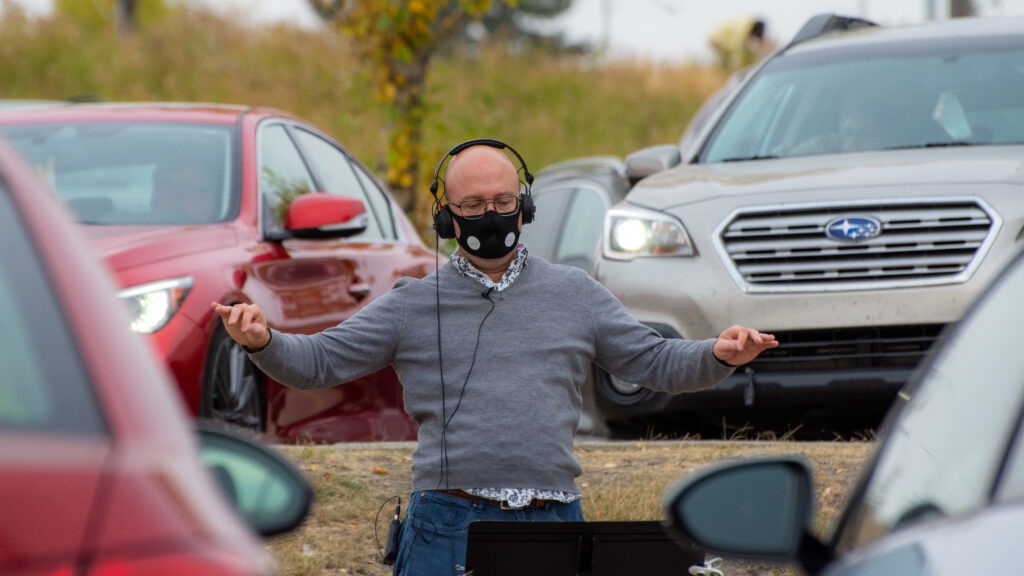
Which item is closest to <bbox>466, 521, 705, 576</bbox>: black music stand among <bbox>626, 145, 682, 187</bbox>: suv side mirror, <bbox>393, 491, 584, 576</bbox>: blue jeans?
<bbox>393, 491, 584, 576</bbox>: blue jeans

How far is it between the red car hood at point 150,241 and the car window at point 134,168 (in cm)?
15

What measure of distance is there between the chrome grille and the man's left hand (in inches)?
110

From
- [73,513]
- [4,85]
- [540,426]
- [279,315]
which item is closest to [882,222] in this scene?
[279,315]

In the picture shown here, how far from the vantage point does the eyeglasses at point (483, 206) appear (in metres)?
4.56

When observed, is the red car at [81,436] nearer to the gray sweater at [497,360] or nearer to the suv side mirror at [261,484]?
the suv side mirror at [261,484]

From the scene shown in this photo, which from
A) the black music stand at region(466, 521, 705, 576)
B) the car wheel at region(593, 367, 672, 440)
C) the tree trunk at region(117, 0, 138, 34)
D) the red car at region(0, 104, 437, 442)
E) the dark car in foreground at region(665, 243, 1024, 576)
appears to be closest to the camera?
the dark car in foreground at region(665, 243, 1024, 576)

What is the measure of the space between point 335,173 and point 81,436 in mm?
6524

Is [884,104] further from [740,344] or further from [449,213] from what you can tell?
[740,344]

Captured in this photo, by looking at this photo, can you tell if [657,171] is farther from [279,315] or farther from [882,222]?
[279,315]

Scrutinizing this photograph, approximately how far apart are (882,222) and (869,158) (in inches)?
22.0

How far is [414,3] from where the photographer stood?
45.2 feet

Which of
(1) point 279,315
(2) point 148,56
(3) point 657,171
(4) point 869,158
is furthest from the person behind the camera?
(2) point 148,56

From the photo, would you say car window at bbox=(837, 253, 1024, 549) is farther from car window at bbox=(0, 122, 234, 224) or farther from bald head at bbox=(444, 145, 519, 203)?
car window at bbox=(0, 122, 234, 224)

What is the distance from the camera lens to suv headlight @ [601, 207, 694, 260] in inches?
285
